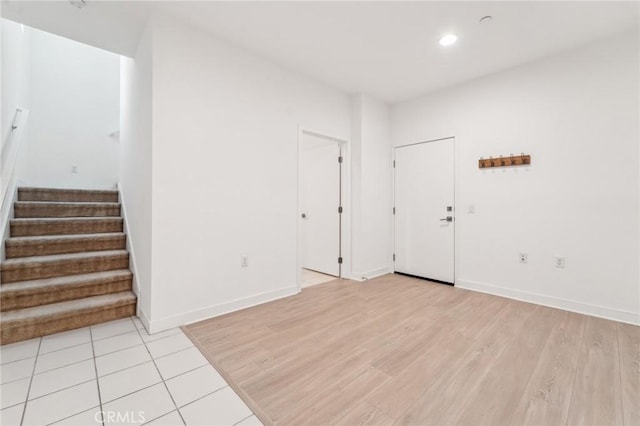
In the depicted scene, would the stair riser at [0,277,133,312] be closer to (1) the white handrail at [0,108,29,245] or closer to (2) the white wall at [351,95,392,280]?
(1) the white handrail at [0,108,29,245]

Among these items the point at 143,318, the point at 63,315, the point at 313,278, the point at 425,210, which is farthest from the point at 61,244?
the point at 425,210

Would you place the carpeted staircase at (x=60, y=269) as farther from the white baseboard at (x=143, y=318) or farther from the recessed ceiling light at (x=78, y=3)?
the recessed ceiling light at (x=78, y=3)

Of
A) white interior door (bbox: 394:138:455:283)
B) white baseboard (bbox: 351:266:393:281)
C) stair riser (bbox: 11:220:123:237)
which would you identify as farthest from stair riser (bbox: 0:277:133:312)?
white interior door (bbox: 394:138:455:283)

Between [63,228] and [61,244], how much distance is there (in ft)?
1.10

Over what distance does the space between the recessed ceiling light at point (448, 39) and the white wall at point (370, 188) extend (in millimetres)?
1479

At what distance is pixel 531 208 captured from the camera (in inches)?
128

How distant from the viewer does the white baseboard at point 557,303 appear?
8.83 feet

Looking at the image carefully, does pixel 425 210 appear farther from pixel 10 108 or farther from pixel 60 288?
pixel 10 108

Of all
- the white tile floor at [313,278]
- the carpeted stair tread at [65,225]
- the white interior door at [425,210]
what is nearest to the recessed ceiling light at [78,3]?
Answer: the carpeted stair tread at [65,225]

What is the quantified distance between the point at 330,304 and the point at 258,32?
3005mm

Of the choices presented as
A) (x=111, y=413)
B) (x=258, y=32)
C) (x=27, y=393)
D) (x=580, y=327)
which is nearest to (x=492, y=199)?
(x=580, y=327)

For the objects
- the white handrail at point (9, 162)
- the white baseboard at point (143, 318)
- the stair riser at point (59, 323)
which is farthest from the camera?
the white handrail at point (9, 162)

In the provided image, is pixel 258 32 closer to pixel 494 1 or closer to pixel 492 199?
pixel 494 1

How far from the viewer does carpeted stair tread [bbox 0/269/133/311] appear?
7.77 ft
